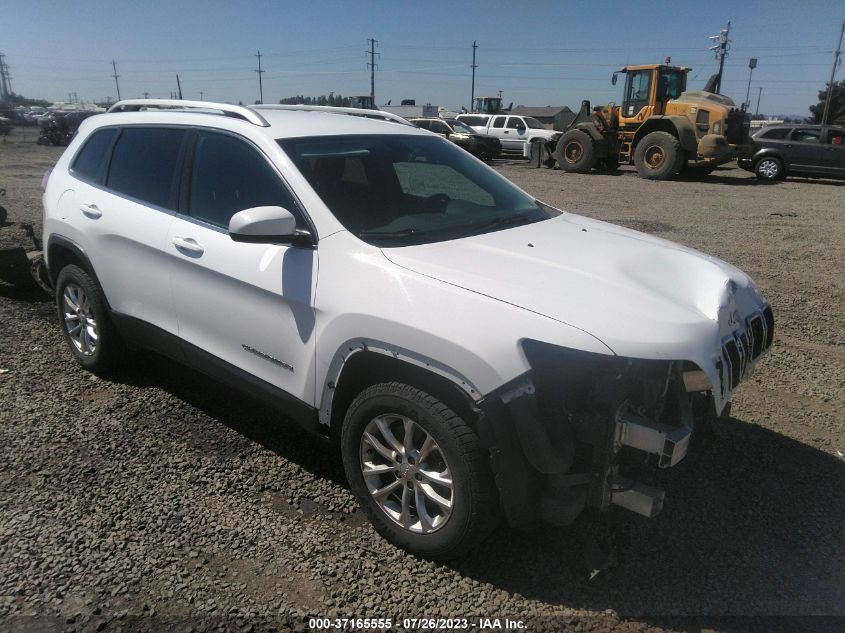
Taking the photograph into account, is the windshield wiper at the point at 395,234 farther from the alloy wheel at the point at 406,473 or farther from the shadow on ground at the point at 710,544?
the shadow on ground at the point at 710,544

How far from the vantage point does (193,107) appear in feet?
12.5

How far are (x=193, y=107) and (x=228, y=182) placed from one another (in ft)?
2.60

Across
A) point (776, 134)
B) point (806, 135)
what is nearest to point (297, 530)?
point (806, 135)

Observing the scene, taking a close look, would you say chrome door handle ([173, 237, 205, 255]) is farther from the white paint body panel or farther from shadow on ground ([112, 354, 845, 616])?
shadow on ground ([112, 354, 845, 616])

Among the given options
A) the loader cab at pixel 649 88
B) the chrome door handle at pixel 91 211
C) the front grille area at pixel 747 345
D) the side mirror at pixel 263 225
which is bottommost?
the front grille area at pixel 747 345

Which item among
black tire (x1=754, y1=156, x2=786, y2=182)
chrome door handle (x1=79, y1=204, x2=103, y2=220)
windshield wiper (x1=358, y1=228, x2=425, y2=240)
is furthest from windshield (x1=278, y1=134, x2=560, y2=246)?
black tire (x1=754, y1=156, x2=786, y2=182)

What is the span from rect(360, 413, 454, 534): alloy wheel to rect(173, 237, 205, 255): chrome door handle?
4.45 ft

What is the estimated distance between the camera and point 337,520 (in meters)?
3.03

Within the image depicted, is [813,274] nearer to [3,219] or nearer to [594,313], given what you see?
[594,313]

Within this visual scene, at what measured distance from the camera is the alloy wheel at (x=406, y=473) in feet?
8.54

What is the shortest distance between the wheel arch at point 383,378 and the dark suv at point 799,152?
65.0ft

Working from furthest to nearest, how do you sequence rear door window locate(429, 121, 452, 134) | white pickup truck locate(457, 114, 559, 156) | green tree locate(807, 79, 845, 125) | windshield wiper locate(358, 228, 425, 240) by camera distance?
green tree locate(807, 79, 845, 125) → white pickup truck locate(457, 114, 559, 156) → rear door window locate(429, 121, 452, 134) → windshield wiper locate(358, 228, 425, 240)

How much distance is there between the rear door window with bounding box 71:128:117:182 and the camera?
4.21 metres

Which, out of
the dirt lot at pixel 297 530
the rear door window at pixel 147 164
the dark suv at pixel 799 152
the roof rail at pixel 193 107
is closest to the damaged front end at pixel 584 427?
the dirt lot at pixel 297 530
